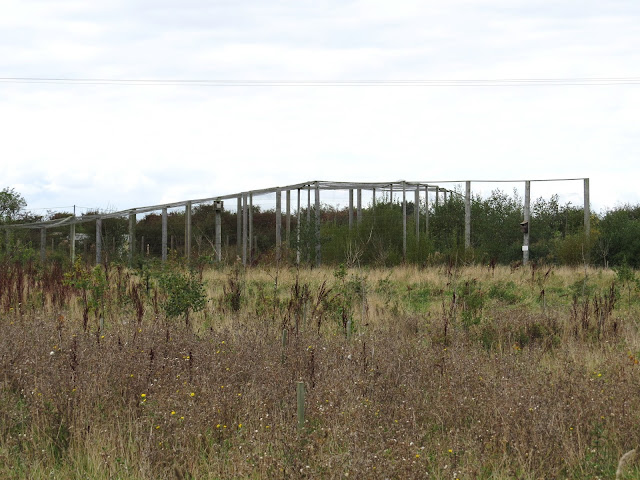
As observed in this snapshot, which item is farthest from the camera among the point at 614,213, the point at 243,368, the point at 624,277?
the point at 614,213

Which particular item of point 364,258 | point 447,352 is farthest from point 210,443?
point 364,258

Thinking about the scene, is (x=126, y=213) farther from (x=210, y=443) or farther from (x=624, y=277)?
(x=210, y=443)

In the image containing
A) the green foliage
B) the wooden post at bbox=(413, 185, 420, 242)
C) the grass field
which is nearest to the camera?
the grass field

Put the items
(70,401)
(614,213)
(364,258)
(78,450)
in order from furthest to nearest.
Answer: (614,213) < (364,258) < (70,401) < (78,450)

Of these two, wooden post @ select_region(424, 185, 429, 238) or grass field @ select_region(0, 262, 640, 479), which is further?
wooden post @ select_region(424, 185, 429, 238)

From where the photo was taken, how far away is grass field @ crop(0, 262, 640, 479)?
418 cm

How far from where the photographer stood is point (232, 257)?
66.7ft

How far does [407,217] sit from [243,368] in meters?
14.4

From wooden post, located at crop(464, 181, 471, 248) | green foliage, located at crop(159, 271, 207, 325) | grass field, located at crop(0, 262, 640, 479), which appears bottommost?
grass field, located at crop(0, 262, 640, 479)

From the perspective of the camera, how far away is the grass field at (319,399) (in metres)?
4.18

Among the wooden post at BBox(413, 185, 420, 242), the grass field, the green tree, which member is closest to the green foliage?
the grass field

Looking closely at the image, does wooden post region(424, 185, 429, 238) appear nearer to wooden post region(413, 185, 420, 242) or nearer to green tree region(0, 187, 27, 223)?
wooden post region(413, 185, 420, 242)

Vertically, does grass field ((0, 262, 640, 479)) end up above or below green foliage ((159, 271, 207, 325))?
below

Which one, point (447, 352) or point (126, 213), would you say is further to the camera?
point (126, 213)
